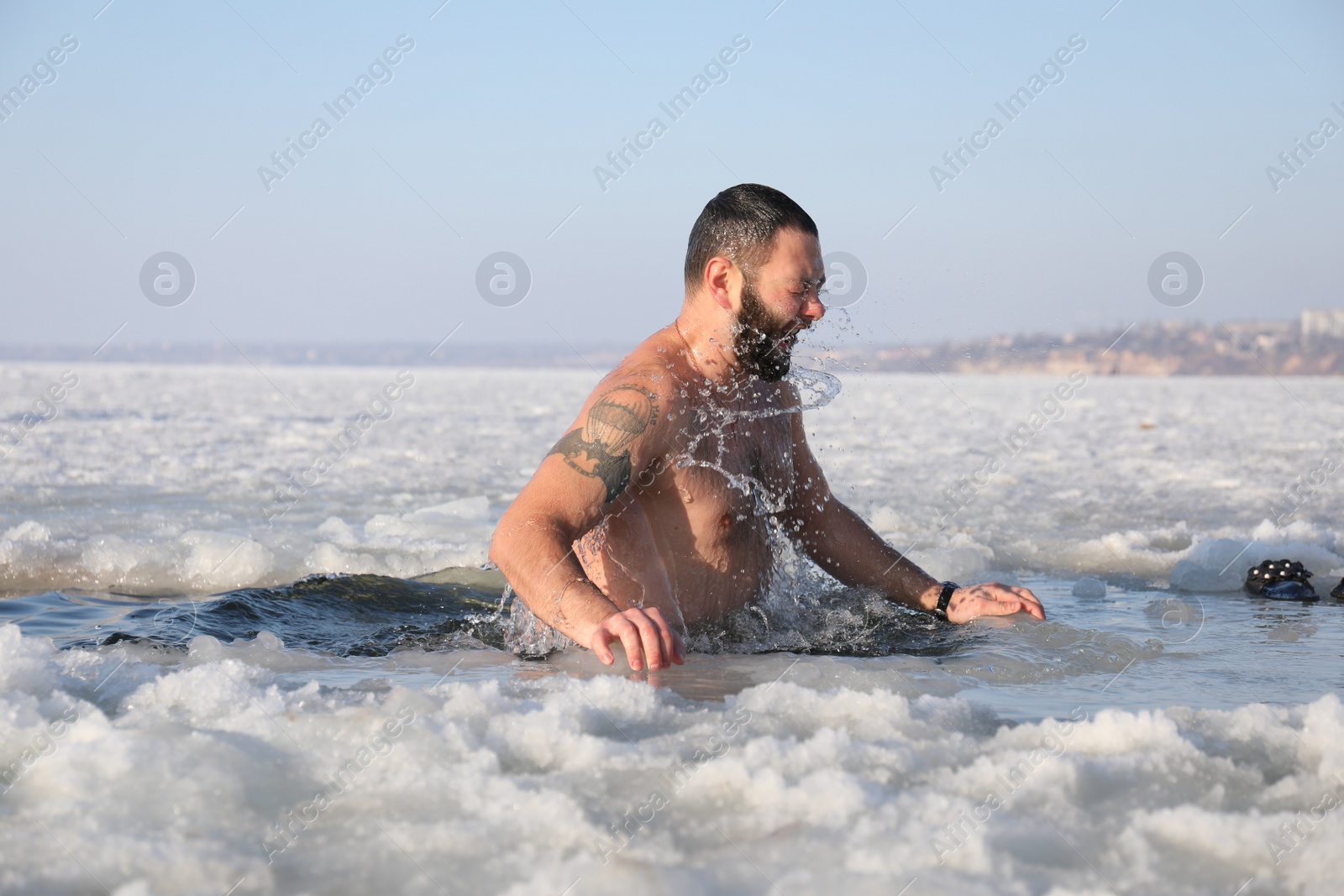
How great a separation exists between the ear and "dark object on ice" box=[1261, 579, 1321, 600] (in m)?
2.67

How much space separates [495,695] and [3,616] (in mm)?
2427

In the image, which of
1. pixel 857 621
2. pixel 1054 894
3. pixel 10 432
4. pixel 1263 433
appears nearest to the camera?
pixel 1054 894

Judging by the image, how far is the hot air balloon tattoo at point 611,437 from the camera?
2.79 metres

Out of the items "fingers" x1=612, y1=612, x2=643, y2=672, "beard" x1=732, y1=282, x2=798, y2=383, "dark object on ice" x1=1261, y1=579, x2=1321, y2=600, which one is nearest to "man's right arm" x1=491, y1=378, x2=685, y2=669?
"fingers" x1=612, y1=612, x2=643, y2=672

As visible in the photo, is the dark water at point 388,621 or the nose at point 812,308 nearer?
the nose at point 812,308

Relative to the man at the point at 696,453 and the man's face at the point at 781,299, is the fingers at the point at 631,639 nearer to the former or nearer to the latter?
the man at the point at 696,453

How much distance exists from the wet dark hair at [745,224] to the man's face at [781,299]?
0.10ft

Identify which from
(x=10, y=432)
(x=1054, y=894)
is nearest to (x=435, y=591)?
(x=1054, y=894)

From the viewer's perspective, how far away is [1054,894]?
64.3 inches

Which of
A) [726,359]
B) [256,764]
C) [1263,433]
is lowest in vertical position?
[256,764]

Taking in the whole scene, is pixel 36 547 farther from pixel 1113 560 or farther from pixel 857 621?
pixel 1113 560

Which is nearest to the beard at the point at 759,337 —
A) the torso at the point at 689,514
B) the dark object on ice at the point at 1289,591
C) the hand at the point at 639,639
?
the torso at the point at 689,514

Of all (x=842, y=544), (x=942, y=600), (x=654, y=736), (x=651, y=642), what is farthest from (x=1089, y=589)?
(x=654, y=736)

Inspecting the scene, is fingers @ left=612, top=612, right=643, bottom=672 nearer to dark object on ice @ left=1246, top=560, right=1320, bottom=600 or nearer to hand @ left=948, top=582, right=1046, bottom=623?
hand @ left=948, top=582, right=1046, bottom=623
